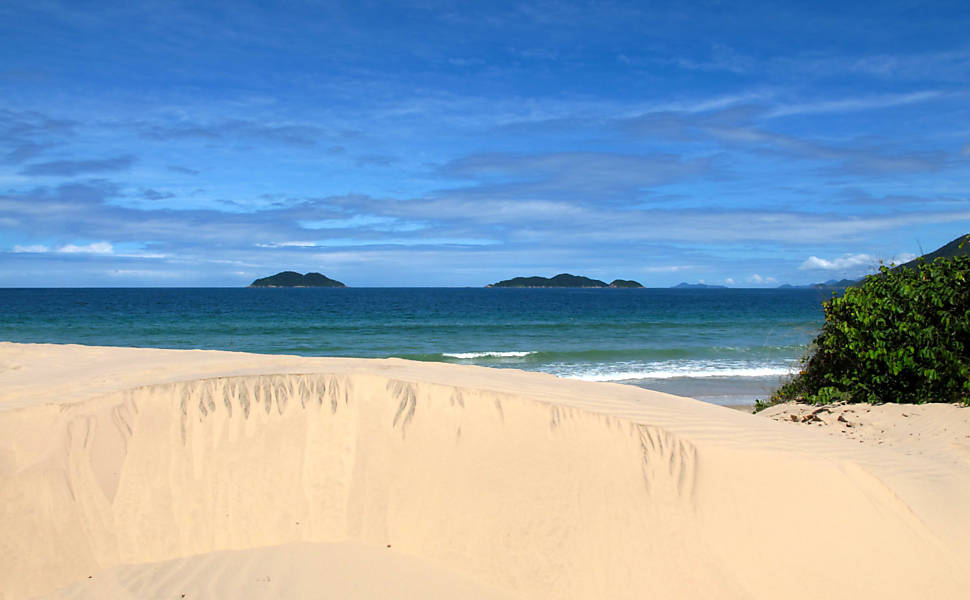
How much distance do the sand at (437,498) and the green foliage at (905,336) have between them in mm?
1727

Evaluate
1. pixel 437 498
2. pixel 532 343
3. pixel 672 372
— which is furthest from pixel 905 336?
pixel 532 343

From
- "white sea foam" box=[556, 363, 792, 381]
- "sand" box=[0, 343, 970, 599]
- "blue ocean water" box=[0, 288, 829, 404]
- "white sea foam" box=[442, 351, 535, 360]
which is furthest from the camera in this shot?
"white sea foam" box=[442, 351, 535, 360]

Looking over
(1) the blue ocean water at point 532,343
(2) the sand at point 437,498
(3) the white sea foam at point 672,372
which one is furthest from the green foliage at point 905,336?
(3) the white sea foam at point 672,372

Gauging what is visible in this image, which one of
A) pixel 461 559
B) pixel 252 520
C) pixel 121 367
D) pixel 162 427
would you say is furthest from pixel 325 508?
pixel 121 367

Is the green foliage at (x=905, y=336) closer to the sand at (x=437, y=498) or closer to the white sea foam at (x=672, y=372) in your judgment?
the sand at (x=437, y=498)

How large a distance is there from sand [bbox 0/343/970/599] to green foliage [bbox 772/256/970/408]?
173 cm

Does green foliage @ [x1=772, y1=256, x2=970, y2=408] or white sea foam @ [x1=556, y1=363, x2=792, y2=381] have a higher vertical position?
green foliage @ [x1=772, y1=256, x2=970, y2=408]

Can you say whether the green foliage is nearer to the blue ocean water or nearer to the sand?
the sand

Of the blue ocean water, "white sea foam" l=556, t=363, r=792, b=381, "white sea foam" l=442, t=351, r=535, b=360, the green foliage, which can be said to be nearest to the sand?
the green foliage

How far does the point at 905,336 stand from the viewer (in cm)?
732

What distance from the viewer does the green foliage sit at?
7176mm

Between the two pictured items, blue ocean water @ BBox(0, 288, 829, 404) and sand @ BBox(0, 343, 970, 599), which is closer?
sand @ BBox(0, 343, 970, 599)

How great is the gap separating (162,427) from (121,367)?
2538 millimetres

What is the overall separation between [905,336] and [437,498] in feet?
19.6
